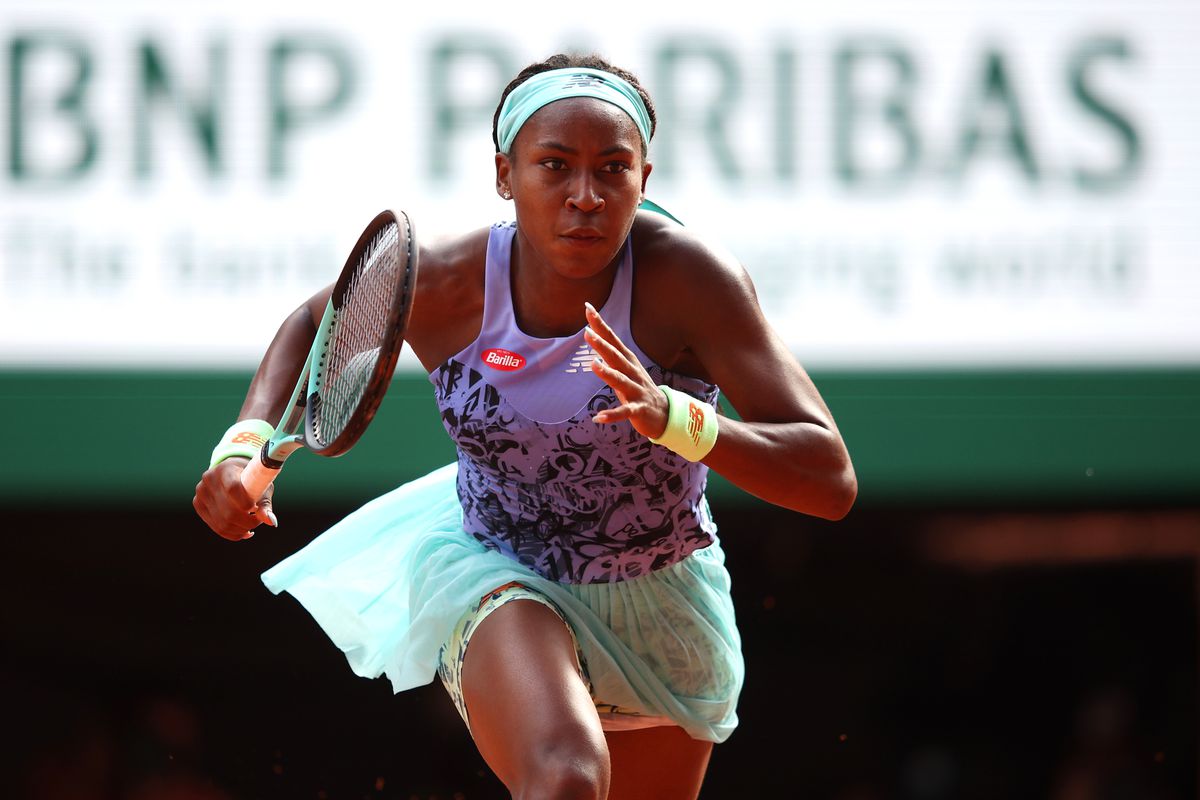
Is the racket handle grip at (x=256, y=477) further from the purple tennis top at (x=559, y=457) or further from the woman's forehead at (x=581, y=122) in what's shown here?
the woman's forehead at (x=581, y=122)

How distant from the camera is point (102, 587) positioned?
317 inches

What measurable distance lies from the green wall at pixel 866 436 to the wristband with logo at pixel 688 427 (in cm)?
324

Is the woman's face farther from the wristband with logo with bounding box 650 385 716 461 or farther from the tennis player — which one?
the wristband with logo with bounding box 650 385 716 461

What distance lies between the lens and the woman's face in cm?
294

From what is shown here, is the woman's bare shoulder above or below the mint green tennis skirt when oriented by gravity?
above

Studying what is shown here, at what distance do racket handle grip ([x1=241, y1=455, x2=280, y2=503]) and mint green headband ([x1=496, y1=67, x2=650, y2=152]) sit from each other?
0.75 m

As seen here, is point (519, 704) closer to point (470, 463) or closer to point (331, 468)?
point (470, 463)

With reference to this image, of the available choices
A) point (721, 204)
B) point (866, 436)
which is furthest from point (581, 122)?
point (866, 436)

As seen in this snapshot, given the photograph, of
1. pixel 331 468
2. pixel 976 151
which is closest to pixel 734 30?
pixel 976 151

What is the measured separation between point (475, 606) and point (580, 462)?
334 mm

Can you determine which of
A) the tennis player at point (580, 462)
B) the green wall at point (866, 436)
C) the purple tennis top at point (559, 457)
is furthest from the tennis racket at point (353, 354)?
the green wall at point (866, 436)

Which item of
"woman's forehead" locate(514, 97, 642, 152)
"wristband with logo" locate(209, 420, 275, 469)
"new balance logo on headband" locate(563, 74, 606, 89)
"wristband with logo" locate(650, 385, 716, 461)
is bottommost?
"wristband with logo" locate(209, 420, 275, 469)

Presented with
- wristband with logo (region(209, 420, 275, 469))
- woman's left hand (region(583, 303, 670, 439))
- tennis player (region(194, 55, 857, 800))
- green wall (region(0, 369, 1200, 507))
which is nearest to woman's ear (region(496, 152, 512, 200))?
tennis player (region(194, 55, 857, 800))

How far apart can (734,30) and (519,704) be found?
13.0ft
